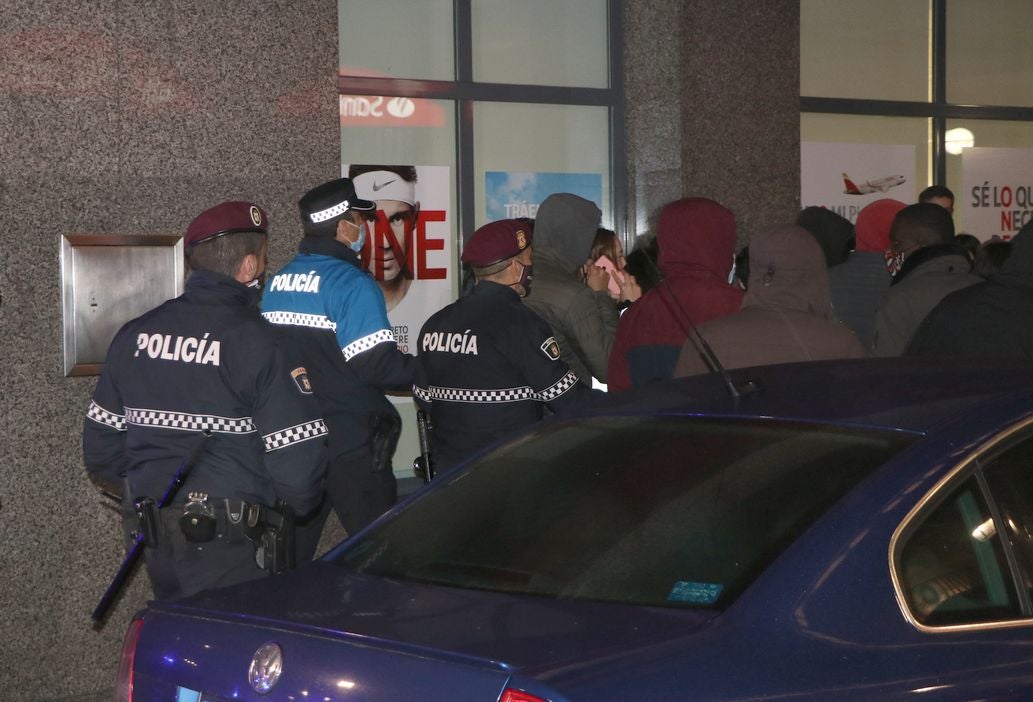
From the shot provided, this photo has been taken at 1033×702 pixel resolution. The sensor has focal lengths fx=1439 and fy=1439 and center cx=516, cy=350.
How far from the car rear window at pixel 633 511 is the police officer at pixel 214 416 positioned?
1.03m

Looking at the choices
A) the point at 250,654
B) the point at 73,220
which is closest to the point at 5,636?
the point at 73,220

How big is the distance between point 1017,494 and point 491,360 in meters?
2.78

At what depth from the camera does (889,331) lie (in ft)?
22.9

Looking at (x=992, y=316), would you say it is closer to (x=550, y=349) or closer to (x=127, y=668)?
(x=550, y=349)

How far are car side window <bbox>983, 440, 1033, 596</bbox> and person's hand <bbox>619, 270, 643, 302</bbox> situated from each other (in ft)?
Answer: 15.3

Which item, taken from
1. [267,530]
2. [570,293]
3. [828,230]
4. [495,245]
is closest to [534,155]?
[828,230]

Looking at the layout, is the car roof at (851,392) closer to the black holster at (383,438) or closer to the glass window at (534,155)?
the black holster at (383,438)

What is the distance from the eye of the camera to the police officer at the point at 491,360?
18.3 feet

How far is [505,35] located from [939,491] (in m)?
5.95

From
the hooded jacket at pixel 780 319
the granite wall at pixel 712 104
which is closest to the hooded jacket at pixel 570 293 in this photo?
the hooded jacket at pixel 780 319

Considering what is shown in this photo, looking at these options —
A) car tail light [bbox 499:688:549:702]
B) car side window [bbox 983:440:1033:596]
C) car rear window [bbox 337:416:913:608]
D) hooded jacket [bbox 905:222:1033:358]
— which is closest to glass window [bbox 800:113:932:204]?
hooded jacket [bbox 905:222:1033:358]

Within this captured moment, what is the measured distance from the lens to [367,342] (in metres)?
5.60

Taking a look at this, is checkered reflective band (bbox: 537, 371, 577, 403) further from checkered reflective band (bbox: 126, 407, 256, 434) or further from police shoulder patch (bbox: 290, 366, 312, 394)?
checkered reflective band (bbox: 126, 407, 256, 434)

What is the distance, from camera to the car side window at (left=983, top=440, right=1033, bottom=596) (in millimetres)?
3023
